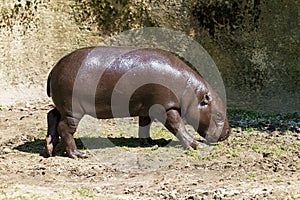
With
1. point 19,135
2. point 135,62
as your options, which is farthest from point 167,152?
point 19,135

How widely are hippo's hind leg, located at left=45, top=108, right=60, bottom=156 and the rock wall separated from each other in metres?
3.25

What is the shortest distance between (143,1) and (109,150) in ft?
13.0

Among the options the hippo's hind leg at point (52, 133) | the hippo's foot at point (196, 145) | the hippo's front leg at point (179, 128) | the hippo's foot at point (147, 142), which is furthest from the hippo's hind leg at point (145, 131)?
the hippo's hind leg at point (52, 133)

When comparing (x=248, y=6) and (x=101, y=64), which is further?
(x=248, y=6)

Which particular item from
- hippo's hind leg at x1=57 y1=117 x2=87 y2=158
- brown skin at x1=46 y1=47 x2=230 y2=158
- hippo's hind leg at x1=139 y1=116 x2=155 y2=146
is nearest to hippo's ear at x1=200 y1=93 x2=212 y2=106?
brown skin at x1=46 y1=47 x2=230 y2=158

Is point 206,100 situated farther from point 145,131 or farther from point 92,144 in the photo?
point 92,144

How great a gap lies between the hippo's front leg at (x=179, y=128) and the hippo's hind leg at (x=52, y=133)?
1369 millimetres

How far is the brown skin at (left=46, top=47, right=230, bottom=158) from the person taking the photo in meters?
7.51

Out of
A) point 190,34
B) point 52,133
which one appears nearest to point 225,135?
point 52,133

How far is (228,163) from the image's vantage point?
722 cm

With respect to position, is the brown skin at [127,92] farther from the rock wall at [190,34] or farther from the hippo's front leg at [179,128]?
the rock wall at [190,34]

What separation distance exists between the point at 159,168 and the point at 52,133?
1476mm

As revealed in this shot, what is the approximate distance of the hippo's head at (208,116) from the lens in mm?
7898

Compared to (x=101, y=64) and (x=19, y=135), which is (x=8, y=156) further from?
(x=101, y=64)
